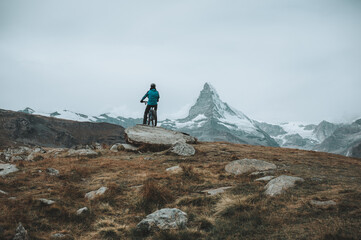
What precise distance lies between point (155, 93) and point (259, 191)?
14.5 metres

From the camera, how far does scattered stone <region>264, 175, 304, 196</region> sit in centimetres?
816

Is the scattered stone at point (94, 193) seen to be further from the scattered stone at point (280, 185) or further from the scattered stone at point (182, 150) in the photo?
the scattered stone at point (182, 150)

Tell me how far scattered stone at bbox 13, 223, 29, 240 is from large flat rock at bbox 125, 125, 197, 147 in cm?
1401

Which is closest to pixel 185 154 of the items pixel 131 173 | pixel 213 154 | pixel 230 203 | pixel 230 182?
pixel 213 154

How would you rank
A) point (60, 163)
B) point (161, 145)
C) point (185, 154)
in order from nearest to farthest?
point (60, 163), point (185, 154), point (161, 145)

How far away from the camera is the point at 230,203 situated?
24.9 ft

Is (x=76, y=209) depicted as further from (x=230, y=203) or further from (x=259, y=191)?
(x=259, y=191)

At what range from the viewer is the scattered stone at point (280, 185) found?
8.16 meters

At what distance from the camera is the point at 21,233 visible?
5543 millimetres

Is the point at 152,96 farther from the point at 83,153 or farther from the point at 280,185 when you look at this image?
the point at 280,185

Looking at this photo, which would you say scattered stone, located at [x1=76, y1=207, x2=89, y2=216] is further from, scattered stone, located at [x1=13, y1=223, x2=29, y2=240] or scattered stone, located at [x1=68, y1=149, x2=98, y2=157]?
scattered stone, located at [x1=68, y1=149, x2=98, y2=157]

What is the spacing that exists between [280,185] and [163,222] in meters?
4.51

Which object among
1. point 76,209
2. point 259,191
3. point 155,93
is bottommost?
point 76,209

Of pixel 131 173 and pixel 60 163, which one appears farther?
pixel 60 163
